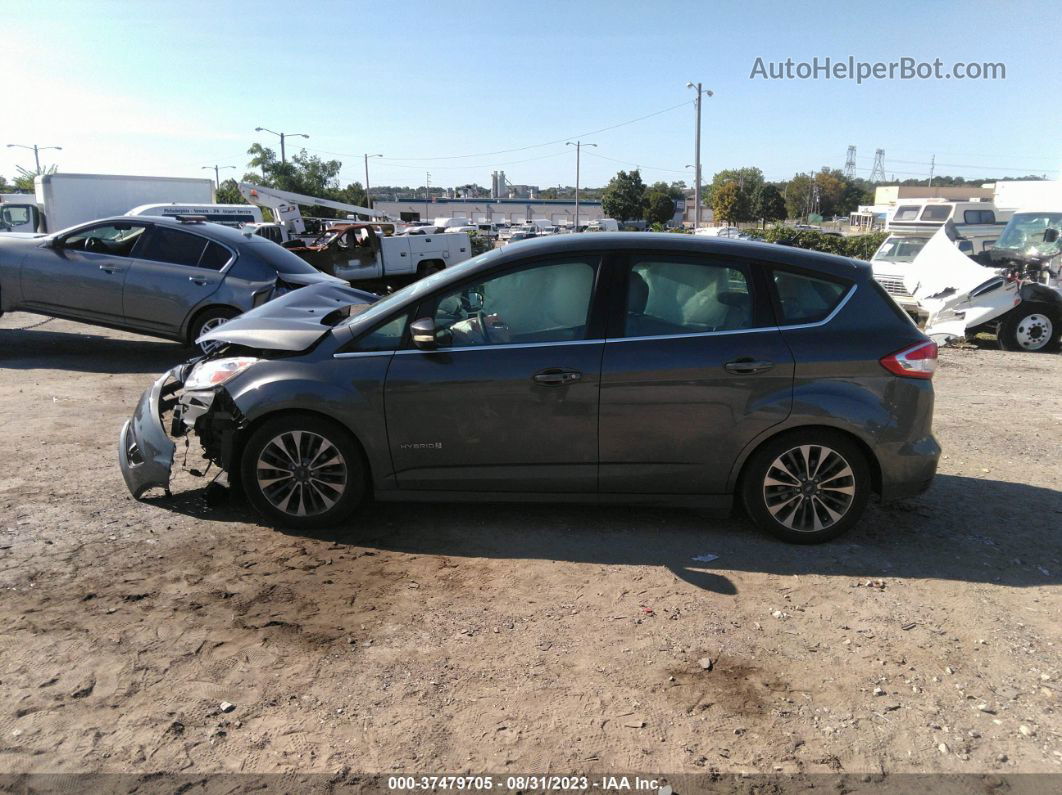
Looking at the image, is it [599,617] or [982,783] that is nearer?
[982,783]

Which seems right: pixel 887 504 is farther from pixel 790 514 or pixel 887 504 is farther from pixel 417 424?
pixel 417 424

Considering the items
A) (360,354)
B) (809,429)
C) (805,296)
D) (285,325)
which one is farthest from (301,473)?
(805,296)

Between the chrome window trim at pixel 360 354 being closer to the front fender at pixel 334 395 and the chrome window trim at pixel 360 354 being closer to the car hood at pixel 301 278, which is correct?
the front fender at pixel 334 395

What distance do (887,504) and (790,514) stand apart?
4.13 ft

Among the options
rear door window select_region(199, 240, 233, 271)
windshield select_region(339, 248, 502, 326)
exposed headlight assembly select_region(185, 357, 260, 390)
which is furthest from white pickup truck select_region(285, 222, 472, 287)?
windshield select_region(339, 248, 502, 326)

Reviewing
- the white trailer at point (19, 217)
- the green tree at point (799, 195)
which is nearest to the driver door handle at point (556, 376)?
the white trailer at point (19, 217)

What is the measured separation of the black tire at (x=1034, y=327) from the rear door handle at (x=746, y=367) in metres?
10.4

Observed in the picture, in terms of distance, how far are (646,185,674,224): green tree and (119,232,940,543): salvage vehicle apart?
88619 millimetres

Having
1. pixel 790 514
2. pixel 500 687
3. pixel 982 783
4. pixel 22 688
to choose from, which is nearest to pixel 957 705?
pixel 982 783

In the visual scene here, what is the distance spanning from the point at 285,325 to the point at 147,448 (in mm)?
1162

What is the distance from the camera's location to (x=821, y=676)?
138 inches

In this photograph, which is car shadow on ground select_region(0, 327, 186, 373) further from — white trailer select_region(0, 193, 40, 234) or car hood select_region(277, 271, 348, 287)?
white trailer select_region(0, 193, 40, 234)

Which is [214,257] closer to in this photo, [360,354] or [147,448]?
[147,448]

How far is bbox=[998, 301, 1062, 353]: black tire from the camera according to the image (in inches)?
501
